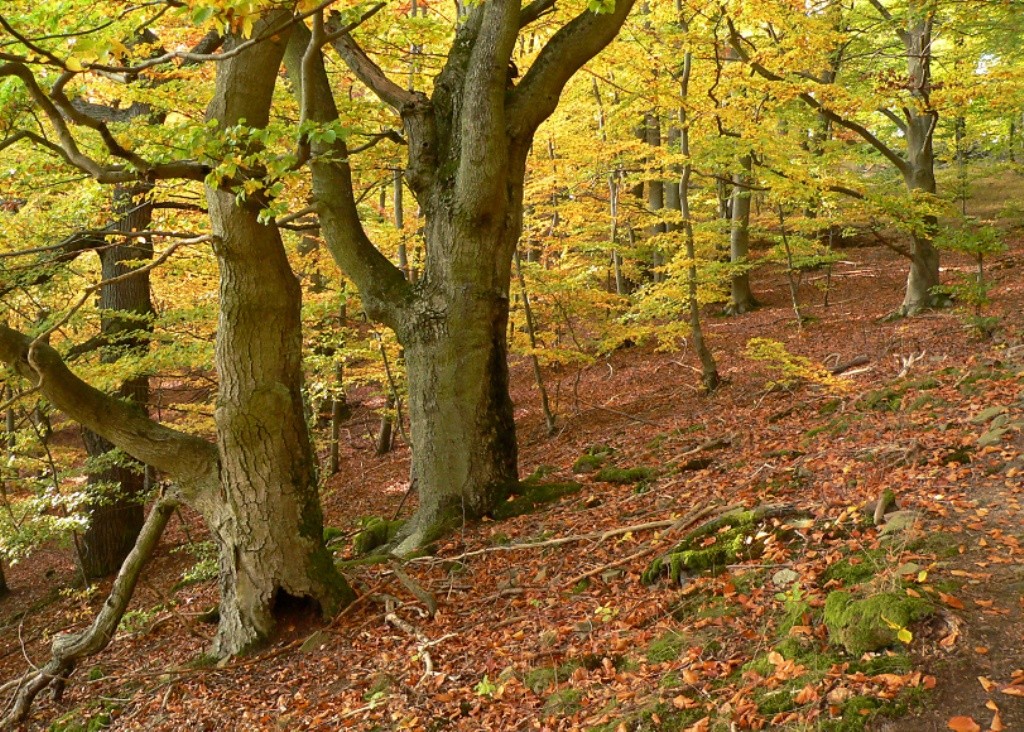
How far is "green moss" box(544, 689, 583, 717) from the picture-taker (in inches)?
139

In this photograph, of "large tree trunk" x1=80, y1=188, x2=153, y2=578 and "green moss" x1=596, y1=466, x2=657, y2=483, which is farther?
"large tree trunk" x1=80, y1=188, x2=153, y2=578

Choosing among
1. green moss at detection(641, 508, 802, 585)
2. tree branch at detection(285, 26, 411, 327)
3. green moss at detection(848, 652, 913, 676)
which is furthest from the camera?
tree branch at detection(285, 26, 411, 327)

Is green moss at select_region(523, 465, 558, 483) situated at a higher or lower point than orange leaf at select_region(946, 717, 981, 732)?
higher

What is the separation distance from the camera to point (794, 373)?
8297 mm

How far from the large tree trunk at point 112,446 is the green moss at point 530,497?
6.02 metres

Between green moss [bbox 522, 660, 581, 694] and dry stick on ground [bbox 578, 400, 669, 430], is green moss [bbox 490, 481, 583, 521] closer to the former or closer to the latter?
dry stick on ground [bbox 578, 400, 669, 430]

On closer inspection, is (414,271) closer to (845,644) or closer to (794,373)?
(794,373)

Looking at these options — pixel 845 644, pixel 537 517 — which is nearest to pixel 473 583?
pixel 537 517

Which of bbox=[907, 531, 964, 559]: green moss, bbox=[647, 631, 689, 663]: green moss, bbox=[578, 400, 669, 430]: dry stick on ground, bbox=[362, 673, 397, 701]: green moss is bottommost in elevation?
bbox=[362, 673, 397, 701]: green moss

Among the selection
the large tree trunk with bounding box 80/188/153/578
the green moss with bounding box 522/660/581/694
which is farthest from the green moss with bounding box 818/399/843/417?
the large tree trunk with bounding box 80/188/153/578

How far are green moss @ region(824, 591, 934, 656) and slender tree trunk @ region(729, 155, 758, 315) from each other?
1098 cm

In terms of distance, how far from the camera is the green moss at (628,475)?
7086 mm

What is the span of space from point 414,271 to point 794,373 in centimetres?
738

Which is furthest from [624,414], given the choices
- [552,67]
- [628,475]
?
[552,67]
